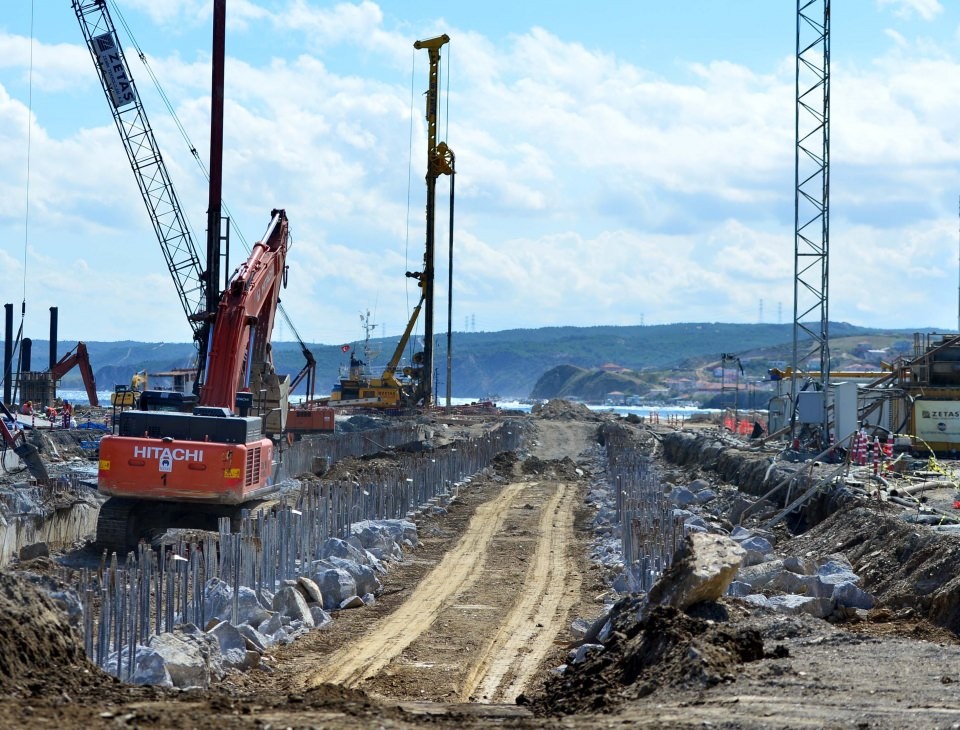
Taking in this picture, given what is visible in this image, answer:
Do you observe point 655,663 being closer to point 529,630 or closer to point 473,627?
point 529,630

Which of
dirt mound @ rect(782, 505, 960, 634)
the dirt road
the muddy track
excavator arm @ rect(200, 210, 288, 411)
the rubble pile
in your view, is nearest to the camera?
the rubble pile

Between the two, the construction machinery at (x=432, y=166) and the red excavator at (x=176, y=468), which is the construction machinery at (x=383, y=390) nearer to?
the construction machinery at (x=432, y=166)

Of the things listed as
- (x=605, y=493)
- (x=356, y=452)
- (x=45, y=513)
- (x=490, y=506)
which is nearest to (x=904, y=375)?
(x=605, y=493)

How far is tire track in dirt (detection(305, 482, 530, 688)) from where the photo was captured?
50.1 ft

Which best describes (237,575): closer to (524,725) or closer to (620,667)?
→ (620,667)

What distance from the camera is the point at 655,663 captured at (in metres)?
12.7

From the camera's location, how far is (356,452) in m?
52.3

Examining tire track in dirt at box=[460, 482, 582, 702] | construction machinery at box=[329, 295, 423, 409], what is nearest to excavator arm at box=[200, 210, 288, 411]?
tire track in dirt at box=[460, 482, 582, 702]

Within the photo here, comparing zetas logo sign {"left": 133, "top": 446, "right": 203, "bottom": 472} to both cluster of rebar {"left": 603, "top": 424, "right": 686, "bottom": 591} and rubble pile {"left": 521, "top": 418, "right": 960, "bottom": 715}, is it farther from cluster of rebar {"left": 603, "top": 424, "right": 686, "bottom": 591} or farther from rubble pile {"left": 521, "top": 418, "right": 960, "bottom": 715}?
cluster of rebar {"left": 603, "top": 424, "right": 686, "bottom": 591}

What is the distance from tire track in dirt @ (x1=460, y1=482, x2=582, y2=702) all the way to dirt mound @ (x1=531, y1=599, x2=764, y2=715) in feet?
2.54

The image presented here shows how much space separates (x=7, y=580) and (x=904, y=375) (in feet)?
127

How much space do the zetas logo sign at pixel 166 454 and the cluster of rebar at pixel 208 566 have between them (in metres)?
1.58

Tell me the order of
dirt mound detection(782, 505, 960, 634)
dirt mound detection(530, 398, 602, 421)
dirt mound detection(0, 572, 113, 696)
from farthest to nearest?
dirt mound detection(530, 398, 602, 421) < dirt mound detection(782, 505, 960, 634) < dirt mound detection(0, 572, 113, 696)

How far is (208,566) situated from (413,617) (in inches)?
127
